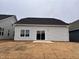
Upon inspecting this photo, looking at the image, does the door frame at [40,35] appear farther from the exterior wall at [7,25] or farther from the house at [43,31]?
the exterior wall at [7,25]

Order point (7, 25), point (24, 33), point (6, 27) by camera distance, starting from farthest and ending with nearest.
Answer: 1. point (7, 25)
2. point (6, 27)
3. point (24, 33)

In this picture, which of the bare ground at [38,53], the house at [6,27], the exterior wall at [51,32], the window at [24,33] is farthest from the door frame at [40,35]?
the bare ground at [38,53]

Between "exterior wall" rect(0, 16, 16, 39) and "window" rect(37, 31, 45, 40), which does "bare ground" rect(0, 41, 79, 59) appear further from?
"exterior wall" rect(0, 16, 16, 39)

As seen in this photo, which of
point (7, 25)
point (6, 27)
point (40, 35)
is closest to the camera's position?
point (40, 35)

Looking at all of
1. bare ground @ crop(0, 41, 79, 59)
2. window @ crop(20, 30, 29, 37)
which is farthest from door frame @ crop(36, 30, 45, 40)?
bare ground @ crop(0, 41, 79, 59)

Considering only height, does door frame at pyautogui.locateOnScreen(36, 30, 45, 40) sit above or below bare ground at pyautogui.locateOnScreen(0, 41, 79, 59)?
above

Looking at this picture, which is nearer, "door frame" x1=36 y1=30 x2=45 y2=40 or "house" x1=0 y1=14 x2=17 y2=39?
"door frame" x1=36 y1=30 x2=45 y2=40

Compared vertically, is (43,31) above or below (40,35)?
above

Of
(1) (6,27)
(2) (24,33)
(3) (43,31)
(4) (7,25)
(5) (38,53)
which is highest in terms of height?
(4) (7,25)

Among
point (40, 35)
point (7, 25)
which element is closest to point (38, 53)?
point (40, 35)

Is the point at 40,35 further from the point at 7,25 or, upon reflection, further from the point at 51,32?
the point at 7,25

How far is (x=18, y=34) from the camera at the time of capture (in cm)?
2923

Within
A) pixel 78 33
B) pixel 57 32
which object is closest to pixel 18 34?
pixel 57 32

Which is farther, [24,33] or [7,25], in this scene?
[7,25]
